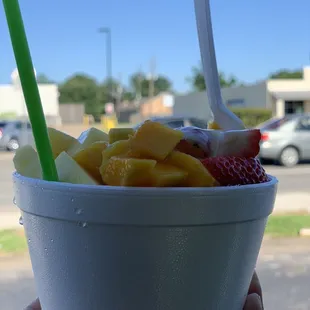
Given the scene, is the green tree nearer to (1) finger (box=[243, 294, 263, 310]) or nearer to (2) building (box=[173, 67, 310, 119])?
(2) building (box=[173, 67, 310, 119])

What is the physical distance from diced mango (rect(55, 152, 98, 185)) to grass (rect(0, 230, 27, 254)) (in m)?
3.61

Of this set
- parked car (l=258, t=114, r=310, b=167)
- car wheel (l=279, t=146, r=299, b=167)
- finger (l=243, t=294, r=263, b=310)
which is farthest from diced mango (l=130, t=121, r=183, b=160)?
car wheel (l=279, t=146, r=299, b=167)

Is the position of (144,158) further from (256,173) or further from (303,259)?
(303,259)

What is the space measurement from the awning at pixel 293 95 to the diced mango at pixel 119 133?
2255 cm

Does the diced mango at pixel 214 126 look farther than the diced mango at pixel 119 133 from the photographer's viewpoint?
Yes

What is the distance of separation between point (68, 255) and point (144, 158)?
0.15 meters

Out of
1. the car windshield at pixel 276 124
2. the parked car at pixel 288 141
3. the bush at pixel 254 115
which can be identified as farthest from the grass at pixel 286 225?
the bush at pixel 254 115

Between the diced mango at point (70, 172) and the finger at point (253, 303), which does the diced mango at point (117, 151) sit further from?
the finger at point (253, 303)

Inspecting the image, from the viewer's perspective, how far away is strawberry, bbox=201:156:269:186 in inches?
25.6

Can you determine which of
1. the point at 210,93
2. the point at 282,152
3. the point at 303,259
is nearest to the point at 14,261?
the point at 303,259

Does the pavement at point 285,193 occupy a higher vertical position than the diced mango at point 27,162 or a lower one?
lower

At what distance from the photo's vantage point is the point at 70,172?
25.3 inches

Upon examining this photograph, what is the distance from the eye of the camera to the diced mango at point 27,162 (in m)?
0.69

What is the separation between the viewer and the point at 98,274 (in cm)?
64
